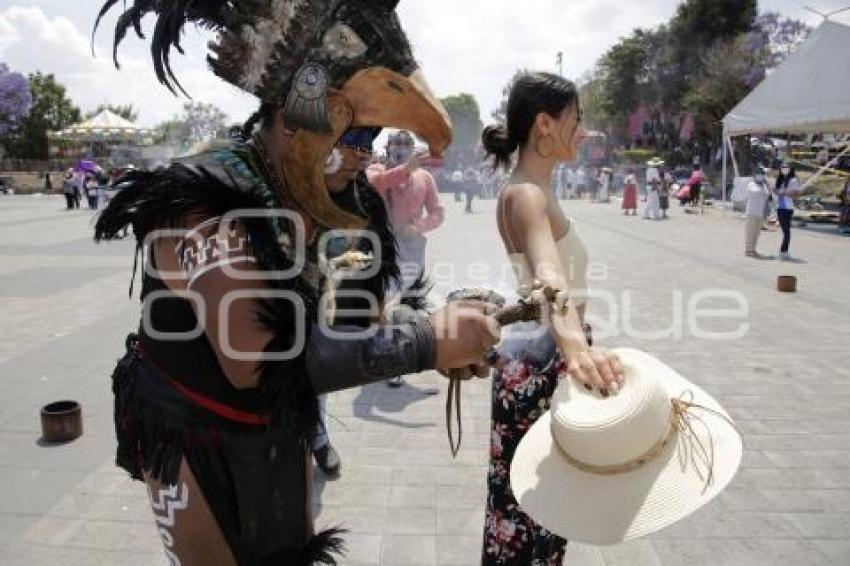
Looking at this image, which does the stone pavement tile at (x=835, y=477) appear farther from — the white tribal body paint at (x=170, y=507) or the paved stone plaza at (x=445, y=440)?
the white tribal body paint at (x=170, y=507)

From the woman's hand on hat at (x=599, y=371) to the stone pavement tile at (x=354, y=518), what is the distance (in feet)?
6.17

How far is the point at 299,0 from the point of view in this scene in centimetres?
148

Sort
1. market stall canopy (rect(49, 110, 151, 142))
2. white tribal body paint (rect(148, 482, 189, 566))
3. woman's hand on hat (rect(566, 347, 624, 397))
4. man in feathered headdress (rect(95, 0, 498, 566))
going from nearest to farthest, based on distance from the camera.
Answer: man in feathered headdress (rect(95, 0, 498, 566)) → white tribal body paint (rect(148, 482, 189, 566)) → woman's hand on hat (rect(566, 347, 624, 397)) → market stall canopy (rect(49, 110, 151, 142))

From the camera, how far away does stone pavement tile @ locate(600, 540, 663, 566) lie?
298 centimetres

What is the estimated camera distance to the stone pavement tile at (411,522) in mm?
3223

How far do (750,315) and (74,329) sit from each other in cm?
727

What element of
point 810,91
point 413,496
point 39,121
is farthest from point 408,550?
point 39,121

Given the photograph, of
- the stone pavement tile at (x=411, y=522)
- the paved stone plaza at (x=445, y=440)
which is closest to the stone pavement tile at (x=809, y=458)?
the paved stone plaza at (x=445, y=440)

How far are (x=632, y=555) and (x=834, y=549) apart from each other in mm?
908

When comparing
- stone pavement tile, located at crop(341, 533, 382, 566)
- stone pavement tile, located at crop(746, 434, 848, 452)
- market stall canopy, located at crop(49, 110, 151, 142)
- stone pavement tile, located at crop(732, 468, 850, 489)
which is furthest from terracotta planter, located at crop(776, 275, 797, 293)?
market stall canopy, located at crop(49, 110, 151, 142)

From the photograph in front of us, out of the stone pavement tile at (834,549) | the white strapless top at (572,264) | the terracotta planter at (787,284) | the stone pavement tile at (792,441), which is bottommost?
the stone pavement tile at (834,549)

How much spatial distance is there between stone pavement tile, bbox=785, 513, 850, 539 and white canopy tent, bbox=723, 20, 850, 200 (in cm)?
1338

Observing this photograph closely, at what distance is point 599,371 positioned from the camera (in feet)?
5.60

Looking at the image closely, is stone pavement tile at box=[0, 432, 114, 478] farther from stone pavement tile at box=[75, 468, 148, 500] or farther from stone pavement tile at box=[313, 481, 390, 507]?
stone pavement tile at box=[313, 481, 390, 507]
